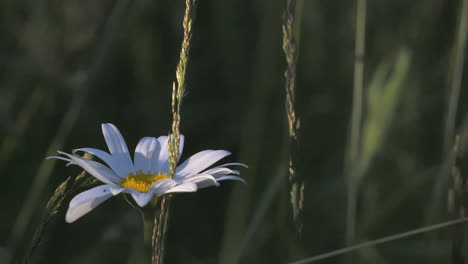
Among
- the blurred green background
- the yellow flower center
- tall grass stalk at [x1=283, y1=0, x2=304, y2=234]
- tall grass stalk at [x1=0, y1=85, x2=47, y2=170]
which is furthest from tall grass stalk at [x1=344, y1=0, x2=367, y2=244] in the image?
tall grass stalk at [x1=0, y1=85, x2=47, y2=170]

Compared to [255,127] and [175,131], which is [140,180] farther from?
[255,127]

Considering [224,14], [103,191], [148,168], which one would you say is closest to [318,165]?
[224,14]

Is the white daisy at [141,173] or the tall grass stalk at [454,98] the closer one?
the white daisy at [141,173]

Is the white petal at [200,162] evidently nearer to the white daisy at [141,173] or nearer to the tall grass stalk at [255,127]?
the white daisy at [141,173]

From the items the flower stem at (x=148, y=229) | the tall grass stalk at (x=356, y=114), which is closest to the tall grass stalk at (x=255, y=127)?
the tall grass stalk at (x=356, y=114)

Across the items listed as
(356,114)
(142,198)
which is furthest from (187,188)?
(356,114)

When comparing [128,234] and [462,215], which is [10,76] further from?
[462,215]
